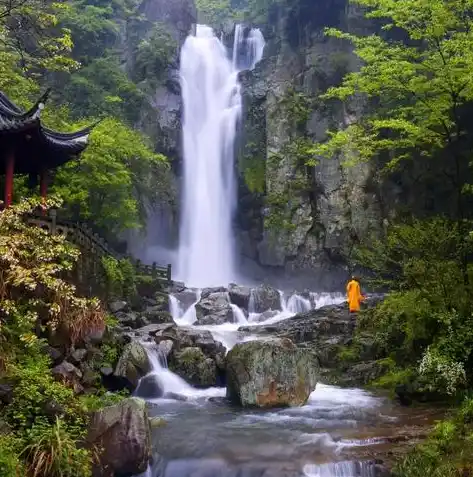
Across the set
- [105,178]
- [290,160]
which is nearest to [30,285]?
[105,178]

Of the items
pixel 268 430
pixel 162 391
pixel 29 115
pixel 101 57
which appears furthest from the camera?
pixel 101 57

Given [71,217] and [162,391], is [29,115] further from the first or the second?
[71,217]

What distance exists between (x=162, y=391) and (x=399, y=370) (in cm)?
626

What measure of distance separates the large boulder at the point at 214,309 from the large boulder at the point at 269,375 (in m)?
11.6

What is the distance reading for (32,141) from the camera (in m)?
13.1

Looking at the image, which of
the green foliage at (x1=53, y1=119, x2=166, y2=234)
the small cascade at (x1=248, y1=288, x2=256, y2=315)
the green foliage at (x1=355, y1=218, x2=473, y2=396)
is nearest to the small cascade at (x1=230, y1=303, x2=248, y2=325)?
the small cascade at (x1=248, y1=288, x2=256, y2=315)

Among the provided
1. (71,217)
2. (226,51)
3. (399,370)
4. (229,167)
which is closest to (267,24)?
(226,51)

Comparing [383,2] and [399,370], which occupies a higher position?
[383,2]

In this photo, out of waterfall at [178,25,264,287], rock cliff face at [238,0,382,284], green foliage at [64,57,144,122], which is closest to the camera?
green foliage at [64,57,144,122]

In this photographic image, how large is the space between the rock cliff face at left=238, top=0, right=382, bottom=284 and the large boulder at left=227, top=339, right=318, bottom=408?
19106 millimetres

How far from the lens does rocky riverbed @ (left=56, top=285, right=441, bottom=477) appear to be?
809 cm

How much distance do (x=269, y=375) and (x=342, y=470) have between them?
4.39 meters

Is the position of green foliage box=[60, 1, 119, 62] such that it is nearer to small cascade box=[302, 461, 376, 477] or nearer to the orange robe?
the orange robe

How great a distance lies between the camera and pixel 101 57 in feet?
113
